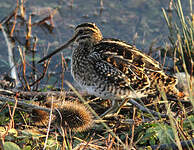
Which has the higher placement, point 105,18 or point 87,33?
point 105,18

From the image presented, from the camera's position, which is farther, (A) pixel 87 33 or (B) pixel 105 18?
(B) pixel 105 18

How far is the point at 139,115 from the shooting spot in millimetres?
3748

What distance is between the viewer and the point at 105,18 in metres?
5.93

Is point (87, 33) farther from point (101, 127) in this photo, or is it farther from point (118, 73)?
point (101, 127)

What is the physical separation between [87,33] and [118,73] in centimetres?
63

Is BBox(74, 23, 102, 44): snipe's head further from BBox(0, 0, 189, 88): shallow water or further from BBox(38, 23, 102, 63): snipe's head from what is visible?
BBox(0, 0, 189, 88): shallow water

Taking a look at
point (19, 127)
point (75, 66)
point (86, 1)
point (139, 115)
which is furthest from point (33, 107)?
point (86, 1)

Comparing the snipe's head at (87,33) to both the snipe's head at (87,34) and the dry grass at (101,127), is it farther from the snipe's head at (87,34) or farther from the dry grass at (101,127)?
the dry grass at (101,127)

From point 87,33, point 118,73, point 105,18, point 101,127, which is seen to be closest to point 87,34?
point 87,33

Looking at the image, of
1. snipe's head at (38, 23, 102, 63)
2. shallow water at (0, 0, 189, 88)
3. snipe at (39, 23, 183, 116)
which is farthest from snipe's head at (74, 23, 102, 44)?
shallow water at (0, 0, 189, 88)

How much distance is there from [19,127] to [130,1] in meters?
3.68

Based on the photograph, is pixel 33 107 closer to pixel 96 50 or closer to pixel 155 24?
pixel 96 50

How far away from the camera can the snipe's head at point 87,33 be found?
3.77m

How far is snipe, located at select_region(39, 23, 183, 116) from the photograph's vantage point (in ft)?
11.2
